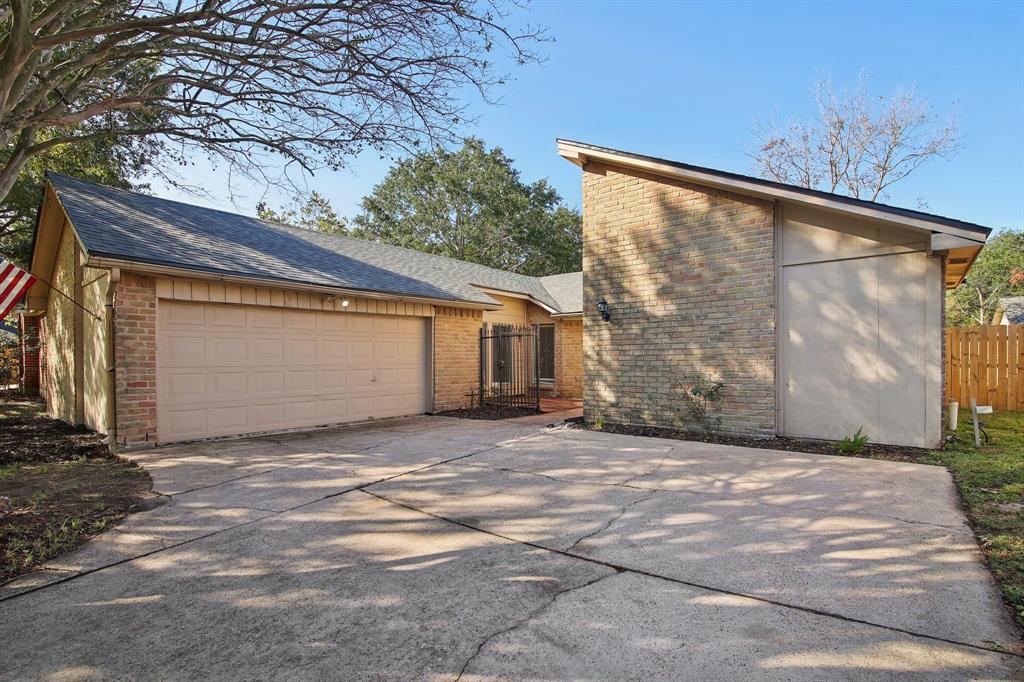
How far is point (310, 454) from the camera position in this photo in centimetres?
714

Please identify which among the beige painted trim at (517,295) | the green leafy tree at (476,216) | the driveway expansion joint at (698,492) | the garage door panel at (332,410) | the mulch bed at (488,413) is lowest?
the mulch bed at (488,413)

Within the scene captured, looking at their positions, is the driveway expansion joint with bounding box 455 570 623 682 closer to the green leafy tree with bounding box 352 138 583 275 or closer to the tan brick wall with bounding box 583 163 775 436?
the tan brick wall with bounding box 583 163 775 436

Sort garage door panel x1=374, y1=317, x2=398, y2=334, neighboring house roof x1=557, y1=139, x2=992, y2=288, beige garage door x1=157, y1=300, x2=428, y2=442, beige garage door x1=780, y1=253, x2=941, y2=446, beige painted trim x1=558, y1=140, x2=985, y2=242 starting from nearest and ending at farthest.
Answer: neighboring house roof x1=557, y1=139, x2=992, y2=288 → beige painted trim x1=558, y1=140, x2=985, y2=242 → beige garage door x1=780, y1=253, x2=941, y2=446 → beige garage door x1=157, y1=300, x2=428, y2=442 → garage door panel x1=374, y1=317, x2=398, y2=334

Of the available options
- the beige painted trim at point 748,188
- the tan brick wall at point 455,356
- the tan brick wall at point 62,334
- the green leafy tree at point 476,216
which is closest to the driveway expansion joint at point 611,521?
the beige painted trim at point 748,188

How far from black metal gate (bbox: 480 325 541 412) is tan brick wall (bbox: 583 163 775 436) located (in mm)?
3601

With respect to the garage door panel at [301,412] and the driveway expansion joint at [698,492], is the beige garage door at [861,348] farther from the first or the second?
the garage door panel at [301,412]

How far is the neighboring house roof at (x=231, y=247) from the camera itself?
25.2 ft

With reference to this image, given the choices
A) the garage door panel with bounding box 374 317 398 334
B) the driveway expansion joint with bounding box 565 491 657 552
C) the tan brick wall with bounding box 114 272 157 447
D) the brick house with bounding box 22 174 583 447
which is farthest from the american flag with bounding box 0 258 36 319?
the driveway expansion joint with bounding box 565 491 657 552

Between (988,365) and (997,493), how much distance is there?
8.47 metres

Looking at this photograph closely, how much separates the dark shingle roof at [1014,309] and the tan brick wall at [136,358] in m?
21.4

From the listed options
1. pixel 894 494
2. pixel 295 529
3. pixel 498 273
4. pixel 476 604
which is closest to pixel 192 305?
pixel 295 529

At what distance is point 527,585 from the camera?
3.10 m

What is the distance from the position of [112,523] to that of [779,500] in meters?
6.09

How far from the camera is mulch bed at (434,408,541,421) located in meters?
11.1
